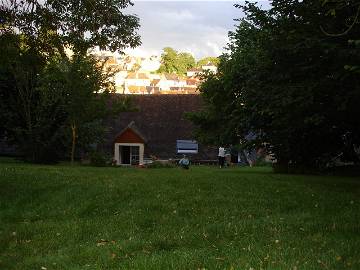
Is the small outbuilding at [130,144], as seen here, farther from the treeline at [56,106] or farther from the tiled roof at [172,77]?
the tiled roof at [172,77]

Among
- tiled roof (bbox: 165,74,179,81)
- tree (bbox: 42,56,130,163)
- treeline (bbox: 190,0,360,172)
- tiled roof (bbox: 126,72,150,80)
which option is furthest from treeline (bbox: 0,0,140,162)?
tiled roof (bbox: 126,72,150,80)

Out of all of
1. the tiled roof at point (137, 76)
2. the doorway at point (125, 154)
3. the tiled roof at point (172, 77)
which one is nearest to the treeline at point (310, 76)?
the doorway at point (125, 154)

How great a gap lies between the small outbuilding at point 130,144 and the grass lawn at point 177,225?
3177cm

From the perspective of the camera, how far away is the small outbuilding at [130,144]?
159ft

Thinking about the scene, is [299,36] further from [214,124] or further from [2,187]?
[214,124]

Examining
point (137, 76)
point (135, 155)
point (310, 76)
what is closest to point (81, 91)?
point (310, 76)

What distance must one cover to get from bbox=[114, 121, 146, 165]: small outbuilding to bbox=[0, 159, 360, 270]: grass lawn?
31.8 meters

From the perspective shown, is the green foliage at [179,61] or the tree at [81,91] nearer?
the tree at [81,91]

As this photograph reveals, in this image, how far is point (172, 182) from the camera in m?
16.2

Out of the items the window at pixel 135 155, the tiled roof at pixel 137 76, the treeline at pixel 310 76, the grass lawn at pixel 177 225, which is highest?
the tiled roof at pixel 137 76

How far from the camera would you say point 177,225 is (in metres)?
10.4

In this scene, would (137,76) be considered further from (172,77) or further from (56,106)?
(56,106)

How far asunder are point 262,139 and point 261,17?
358 inches

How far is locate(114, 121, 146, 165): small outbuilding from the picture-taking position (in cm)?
4831
